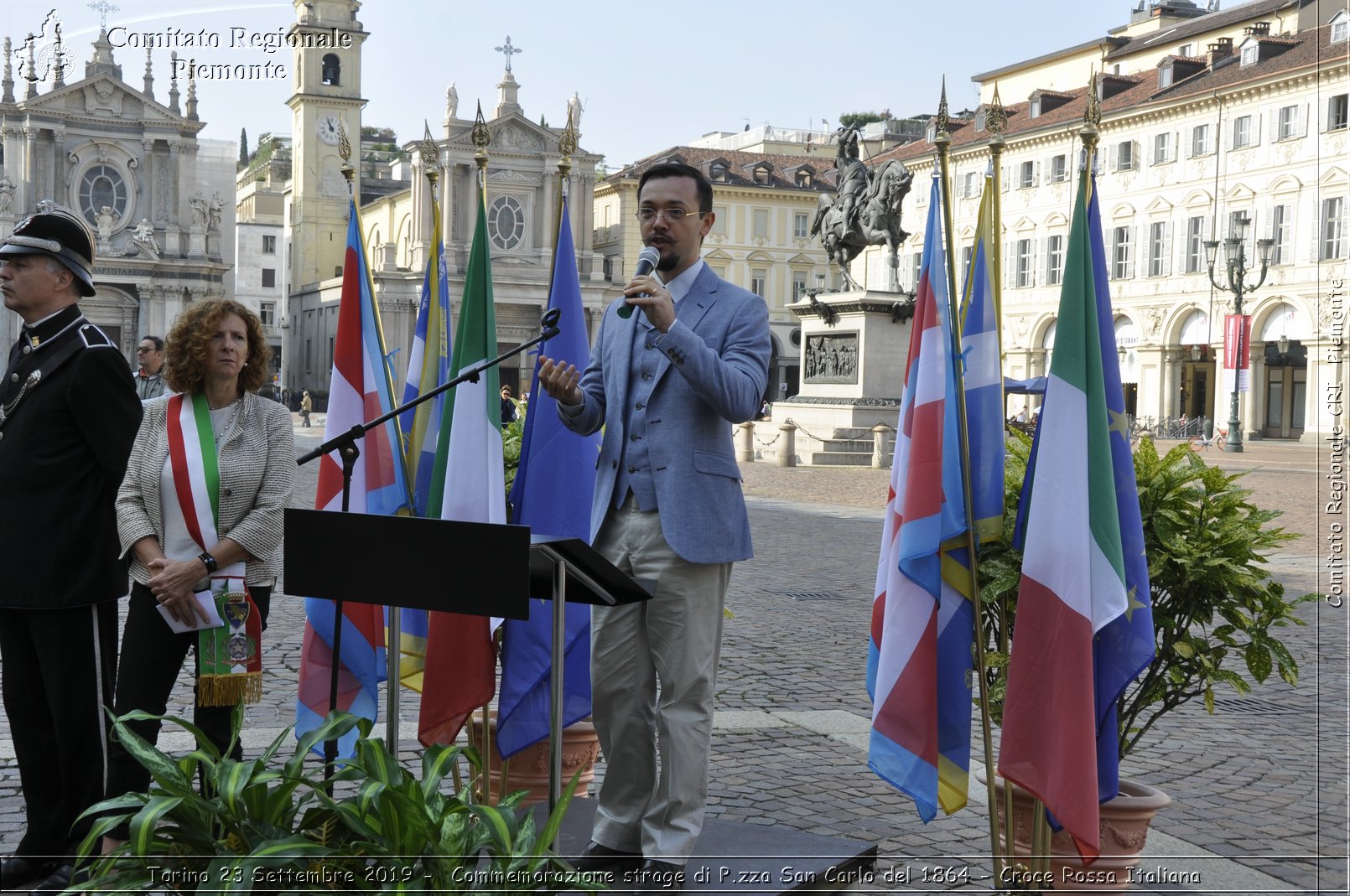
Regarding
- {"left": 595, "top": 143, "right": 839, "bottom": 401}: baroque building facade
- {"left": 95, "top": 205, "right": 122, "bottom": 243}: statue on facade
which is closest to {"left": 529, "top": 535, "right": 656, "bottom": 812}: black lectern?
{"left": 95, "top": 205, "right": 122, "bottom": 243}: statue on facade

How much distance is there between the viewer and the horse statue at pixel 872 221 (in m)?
25.2

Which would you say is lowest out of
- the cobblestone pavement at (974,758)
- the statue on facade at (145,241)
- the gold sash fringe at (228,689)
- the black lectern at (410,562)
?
the cobblestone pavement at (974,758)

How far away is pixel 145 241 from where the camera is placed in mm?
56719

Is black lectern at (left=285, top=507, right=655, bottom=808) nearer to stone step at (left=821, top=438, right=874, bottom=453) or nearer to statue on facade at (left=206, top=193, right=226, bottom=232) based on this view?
stone step at (left=821, top=438, right=874, bottom=453)

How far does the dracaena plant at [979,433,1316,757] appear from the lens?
413 centimetres

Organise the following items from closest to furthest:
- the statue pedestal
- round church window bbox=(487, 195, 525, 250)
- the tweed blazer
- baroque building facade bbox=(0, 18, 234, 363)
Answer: the tweed blazer < the statue pedestal < baroque building facade bbox=(0, 18, 234, 363) < round church window bbox=(487, 195, 525, 250)

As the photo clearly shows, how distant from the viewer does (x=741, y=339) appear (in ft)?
12.9

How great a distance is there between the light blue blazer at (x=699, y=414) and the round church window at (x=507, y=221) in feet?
205

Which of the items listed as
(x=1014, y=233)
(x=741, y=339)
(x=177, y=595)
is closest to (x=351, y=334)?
(x=177, y=595)

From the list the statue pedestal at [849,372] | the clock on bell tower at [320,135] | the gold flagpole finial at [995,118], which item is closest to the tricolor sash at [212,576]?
the gold flagpole finial at [995,118]

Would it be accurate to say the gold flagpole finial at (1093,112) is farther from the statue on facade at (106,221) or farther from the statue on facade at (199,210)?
the statue on facade at (199,210)

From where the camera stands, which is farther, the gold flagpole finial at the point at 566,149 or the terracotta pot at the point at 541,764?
the gold flagpole finial at the point at 566,149

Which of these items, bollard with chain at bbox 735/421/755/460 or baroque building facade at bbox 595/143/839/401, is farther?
baroque building facade at bbox 595/143/839/401

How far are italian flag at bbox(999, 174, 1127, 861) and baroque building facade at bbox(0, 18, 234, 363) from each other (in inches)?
2219
